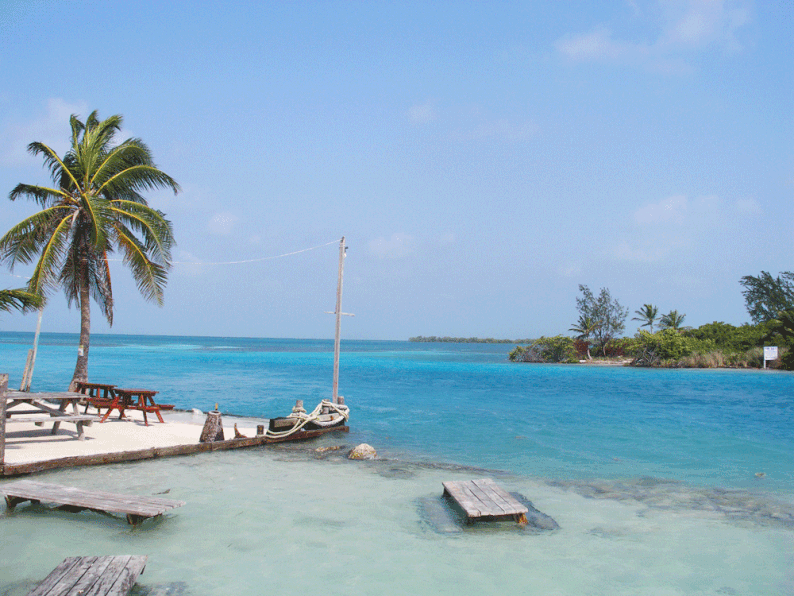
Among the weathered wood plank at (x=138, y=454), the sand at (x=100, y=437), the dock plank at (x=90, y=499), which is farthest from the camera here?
the sand at (x=100, y=437)

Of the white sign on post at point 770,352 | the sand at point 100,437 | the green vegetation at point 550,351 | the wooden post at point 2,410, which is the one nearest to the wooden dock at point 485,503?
the sand at point 100,437

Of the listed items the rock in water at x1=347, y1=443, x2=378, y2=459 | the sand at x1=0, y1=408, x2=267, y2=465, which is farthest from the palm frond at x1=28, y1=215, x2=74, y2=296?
the rock in water at x1=347, y1=443, x2=378, y2=459

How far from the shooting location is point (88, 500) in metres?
6.65

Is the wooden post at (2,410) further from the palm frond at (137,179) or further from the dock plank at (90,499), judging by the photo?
the palm frond at (137,179)

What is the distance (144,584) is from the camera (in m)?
5.25

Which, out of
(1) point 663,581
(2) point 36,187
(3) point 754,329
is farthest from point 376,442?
(3) point 754,329

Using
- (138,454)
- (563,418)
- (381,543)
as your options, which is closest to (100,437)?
(138,454)

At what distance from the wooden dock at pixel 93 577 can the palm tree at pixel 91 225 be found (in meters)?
10.5

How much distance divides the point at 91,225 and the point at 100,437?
6.38 metres

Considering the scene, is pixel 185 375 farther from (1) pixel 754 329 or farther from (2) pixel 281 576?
(1) pixel 754 329

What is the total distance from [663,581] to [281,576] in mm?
4293

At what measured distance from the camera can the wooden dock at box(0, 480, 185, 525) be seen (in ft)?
21.2

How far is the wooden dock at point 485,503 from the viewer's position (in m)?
7.10

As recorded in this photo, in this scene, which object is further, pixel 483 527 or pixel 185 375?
pixel 185 375
